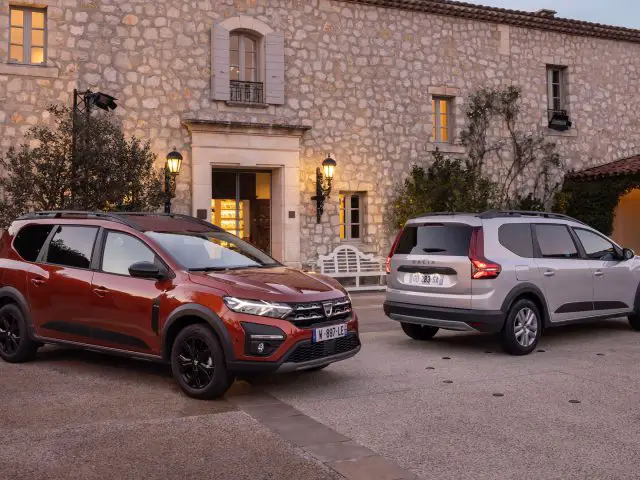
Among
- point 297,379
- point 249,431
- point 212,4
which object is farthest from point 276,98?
point 249,431

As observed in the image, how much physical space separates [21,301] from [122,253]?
1.55 metres

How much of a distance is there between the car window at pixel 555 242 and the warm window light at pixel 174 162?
8.54 m

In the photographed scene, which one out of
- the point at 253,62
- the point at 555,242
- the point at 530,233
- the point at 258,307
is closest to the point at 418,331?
the point at 530,233

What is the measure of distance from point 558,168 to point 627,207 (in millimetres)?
3613

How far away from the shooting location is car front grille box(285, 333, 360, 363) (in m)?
6.00

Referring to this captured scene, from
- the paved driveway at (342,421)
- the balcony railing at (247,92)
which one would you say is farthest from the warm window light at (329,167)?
the paved driveway at (342,421)

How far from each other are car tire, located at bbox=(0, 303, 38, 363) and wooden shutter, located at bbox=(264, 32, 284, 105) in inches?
380

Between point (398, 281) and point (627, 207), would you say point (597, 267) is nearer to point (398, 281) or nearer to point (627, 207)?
point (398, 281)

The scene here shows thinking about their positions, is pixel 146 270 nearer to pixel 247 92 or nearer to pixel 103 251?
pixel 103 251

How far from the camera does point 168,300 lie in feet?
20.5

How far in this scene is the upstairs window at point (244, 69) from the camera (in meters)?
16.2

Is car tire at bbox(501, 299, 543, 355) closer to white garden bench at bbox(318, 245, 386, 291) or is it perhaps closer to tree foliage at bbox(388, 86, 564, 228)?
white garden bench at bbox(318, 245, 386, 291)

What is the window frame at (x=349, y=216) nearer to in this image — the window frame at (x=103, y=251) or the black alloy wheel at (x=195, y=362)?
the window frame at (x=103, y=251)

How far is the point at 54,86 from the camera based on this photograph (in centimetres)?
1448
